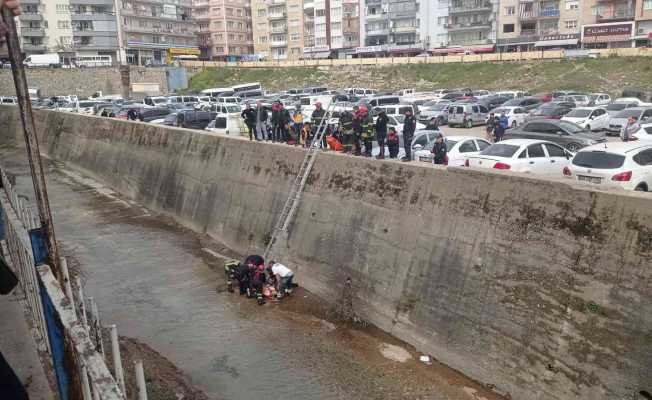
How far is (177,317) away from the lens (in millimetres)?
14844

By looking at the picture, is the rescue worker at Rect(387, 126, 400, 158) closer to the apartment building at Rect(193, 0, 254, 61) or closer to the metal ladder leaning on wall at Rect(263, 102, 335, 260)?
the metal ladder leaning on wall at Rect(263, 102, 335, 260)

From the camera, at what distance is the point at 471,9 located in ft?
263

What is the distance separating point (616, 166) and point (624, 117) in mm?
17300

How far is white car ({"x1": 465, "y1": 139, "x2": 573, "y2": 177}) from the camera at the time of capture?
16.7 m

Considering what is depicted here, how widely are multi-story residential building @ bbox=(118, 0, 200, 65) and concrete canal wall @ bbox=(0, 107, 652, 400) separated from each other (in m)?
78.4

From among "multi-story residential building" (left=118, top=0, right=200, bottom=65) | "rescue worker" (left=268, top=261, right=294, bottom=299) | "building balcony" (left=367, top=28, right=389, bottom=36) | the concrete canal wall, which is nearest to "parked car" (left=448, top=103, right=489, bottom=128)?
the concrete canal wall

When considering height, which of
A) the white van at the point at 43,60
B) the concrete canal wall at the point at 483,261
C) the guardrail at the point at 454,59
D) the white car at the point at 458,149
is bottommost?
the concrete canal wall at the point at 483,261

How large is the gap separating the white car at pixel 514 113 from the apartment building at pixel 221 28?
7395 cm

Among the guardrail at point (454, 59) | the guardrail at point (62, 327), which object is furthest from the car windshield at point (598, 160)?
the guardrail at point (454, 59)

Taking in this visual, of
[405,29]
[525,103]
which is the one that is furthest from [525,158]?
[405,29]

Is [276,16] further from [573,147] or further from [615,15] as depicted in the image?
[573,147]

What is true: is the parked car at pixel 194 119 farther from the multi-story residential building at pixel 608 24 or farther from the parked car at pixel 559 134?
the multi-story residential building at pixel 608 24

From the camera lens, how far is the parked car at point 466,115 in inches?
1387

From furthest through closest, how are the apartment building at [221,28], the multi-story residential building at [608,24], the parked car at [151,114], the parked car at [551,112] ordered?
the apartment building at [221,28], the multi-story residential building at [608,24], the parked car at [151,114], the parked car at [551,112]
